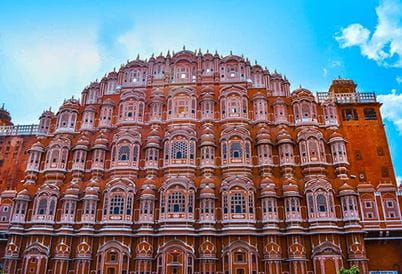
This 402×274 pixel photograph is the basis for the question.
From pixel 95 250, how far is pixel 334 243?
2042 centimetres

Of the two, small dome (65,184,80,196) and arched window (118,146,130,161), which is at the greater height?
arched window (118,146,130,161)

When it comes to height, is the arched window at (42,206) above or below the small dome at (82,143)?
below

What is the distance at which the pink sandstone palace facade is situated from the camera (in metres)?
30.4

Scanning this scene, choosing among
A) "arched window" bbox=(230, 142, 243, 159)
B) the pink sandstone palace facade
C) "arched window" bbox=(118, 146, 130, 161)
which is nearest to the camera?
the pink sandstone palace facade

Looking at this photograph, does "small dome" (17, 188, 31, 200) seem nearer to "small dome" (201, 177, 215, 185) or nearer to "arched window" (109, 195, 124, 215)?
"arched window" (109, 195, 124, 215)

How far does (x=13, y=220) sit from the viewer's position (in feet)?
108

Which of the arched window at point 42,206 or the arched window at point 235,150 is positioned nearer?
the arched window at point 42,206

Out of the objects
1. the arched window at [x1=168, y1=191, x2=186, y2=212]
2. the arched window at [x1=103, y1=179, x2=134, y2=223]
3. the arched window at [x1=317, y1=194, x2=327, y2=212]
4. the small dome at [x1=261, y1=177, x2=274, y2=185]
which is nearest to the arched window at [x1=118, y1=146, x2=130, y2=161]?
the arched window at [x1=103, y1=179, x2=134, y2=223]

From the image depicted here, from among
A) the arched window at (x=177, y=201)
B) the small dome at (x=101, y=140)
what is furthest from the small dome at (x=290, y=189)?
the small dome at (x=101, y=140)

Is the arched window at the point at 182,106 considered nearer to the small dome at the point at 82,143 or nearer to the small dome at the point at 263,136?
the small dome at the point at 263,136

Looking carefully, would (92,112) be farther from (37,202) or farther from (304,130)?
(304,130)

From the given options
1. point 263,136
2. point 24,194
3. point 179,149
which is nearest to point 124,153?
point 179,149

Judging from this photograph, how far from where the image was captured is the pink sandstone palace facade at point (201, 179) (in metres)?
30.4

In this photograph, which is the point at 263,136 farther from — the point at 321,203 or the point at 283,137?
the point at 321,203
